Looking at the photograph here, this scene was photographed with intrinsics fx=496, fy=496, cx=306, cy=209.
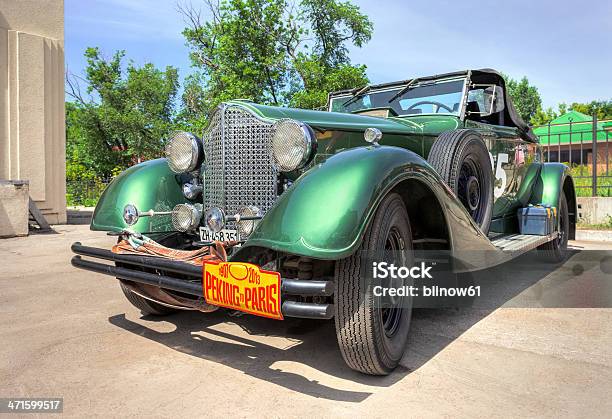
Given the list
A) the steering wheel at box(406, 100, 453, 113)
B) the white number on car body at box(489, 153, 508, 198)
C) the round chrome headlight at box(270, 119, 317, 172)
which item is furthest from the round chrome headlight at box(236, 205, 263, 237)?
the white number on car body at box(489, 153, 508, 198)

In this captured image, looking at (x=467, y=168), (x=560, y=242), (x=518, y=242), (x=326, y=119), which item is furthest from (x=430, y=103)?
(x=560, y=242)

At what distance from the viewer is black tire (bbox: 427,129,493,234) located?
374 cm

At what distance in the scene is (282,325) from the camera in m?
3.63

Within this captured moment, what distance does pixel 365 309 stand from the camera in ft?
7.93

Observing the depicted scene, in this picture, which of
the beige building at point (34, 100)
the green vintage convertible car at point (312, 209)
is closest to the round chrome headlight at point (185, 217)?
the green vintage convertible car at point (312, 209)

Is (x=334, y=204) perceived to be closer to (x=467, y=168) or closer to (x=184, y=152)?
(x=184, y=152)

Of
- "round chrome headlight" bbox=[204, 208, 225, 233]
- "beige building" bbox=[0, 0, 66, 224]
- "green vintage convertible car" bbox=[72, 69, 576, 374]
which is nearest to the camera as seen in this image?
"green vintage convertible car" bbox=[72, 69, 576, 374]

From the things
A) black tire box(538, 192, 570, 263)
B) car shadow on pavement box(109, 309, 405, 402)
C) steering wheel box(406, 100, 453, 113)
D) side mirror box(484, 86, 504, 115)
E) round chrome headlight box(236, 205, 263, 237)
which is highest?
side mirror box(484, 86, 504, 115)

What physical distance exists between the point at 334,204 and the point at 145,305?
2.12m

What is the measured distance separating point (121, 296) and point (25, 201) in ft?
19.8

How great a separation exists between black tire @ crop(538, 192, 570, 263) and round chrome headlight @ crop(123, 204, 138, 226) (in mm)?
4702

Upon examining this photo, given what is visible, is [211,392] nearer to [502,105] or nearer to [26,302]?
[26,302]

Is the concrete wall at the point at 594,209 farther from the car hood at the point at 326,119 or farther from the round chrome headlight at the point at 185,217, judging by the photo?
the round chrome headlight at the point at 185,217

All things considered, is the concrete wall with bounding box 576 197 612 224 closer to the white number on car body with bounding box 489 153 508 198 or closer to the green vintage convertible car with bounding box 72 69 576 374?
the white number on car body with bounding box 489 153 508 198
